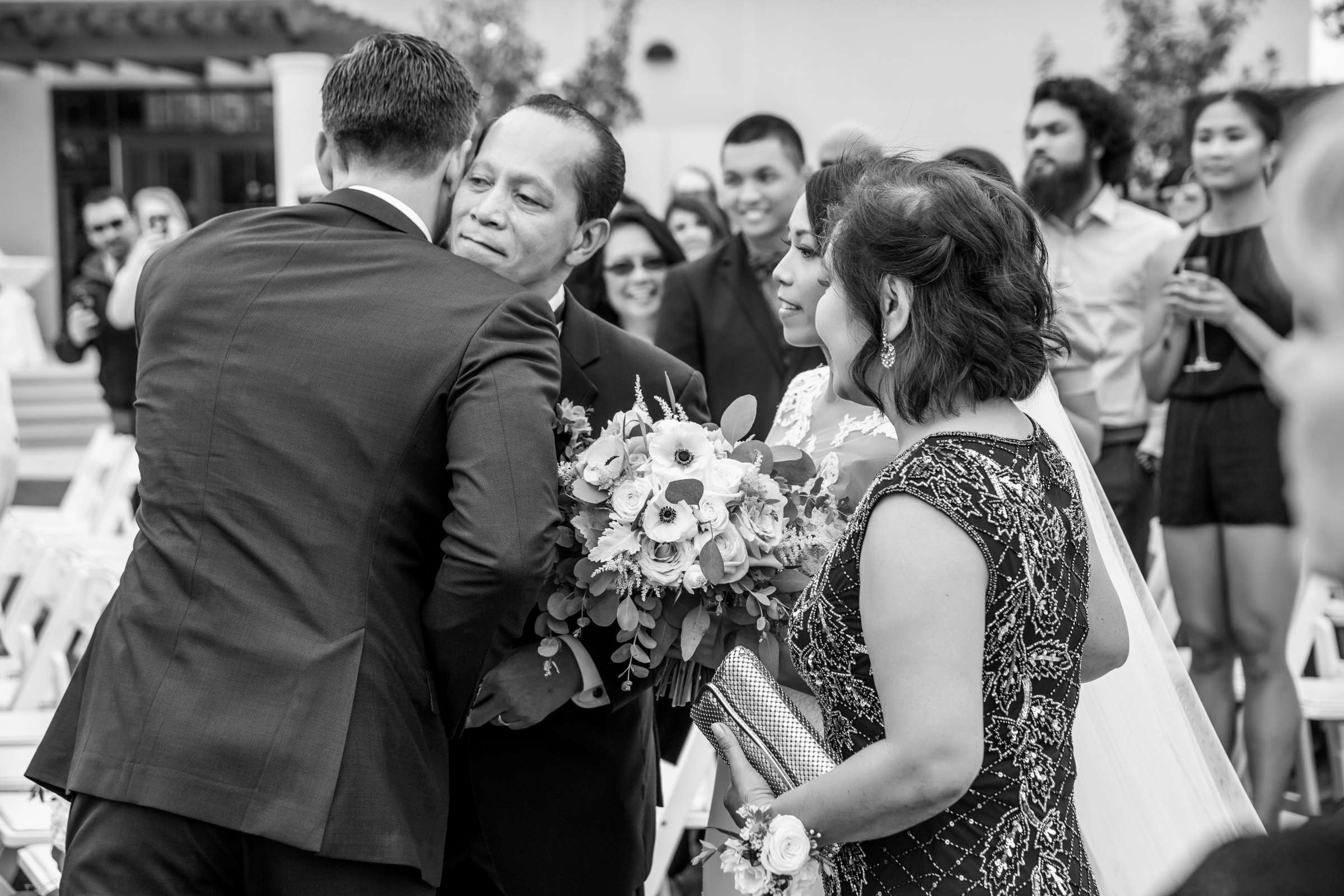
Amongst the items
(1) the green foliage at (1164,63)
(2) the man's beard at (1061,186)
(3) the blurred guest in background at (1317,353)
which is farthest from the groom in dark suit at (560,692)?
(1) the green foliage at (1164,63)

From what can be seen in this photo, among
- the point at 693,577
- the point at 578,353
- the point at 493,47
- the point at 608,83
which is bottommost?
the point at 693,577

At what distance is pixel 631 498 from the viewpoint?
249 centimetres

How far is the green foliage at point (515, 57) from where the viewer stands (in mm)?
17078

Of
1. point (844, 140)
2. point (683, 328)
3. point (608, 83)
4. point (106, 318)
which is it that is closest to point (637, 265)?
point (683, 328)

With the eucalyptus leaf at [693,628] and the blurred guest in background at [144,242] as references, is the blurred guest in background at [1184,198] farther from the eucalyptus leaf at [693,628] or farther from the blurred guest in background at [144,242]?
the eucalyptus leaf at [693,628]

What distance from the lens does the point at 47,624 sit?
514cm

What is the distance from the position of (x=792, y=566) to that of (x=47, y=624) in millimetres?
3550

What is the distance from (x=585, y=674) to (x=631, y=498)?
0.36 meters

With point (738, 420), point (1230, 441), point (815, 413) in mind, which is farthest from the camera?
point (1230, 441)


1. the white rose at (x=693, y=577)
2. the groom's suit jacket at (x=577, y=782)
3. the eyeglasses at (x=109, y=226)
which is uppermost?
the eyeglasses at (x=109, y=226)

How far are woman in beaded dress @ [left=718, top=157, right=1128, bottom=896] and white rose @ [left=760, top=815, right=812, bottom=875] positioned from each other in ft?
0.13

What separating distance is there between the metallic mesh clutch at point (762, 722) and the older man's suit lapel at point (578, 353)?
0.74m

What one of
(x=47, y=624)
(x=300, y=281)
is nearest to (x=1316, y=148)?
(x=300, y=281)

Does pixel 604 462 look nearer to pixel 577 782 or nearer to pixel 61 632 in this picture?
pixel 577 782
